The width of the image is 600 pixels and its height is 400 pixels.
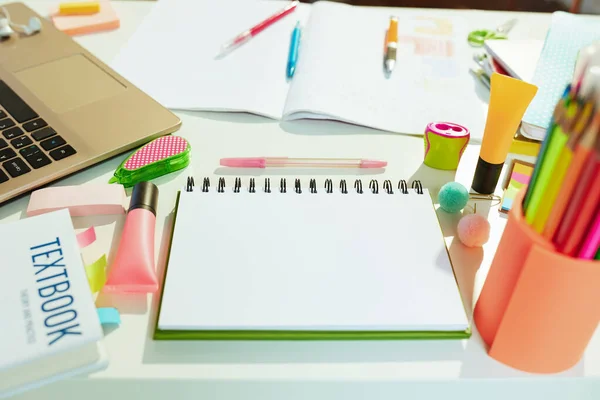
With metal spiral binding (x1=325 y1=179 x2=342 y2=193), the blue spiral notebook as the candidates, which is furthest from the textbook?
the blue spiral notebook

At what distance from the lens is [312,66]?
2.41 feet

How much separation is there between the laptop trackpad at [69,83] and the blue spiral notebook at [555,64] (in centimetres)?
48

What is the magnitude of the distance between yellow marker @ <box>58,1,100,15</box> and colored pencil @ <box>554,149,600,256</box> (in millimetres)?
760

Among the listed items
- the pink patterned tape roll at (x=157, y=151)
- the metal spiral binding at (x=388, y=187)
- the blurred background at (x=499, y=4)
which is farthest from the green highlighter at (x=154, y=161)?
the blurred background at (x=499, y=4)

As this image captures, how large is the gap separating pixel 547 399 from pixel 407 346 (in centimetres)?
11

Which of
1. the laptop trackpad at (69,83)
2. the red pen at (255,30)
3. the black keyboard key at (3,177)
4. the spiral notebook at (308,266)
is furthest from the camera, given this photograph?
the red pen at (255,30)

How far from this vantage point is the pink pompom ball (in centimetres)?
48

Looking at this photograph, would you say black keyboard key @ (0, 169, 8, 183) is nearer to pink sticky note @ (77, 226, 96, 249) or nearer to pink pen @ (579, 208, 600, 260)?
pink sticky note @ (77, 226, 96, 249)

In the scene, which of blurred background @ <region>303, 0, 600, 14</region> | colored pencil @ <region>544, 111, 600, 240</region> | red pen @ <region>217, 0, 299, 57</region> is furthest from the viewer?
blurred background @ <region>303, 0, 600, 14</region>

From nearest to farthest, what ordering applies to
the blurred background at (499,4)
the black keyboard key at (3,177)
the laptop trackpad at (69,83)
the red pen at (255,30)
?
the black keyboard key at (3,177)
the laptop trackpad at (69,83)
the red pen at (255,30)
the blurred background at (499,4)

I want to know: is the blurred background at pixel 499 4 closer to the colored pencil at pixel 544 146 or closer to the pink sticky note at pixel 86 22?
the pink sticky note at pixel 86 22

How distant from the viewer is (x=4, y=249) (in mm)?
435

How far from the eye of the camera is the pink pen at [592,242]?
1.07 ft

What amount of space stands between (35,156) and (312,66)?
1.18ft
